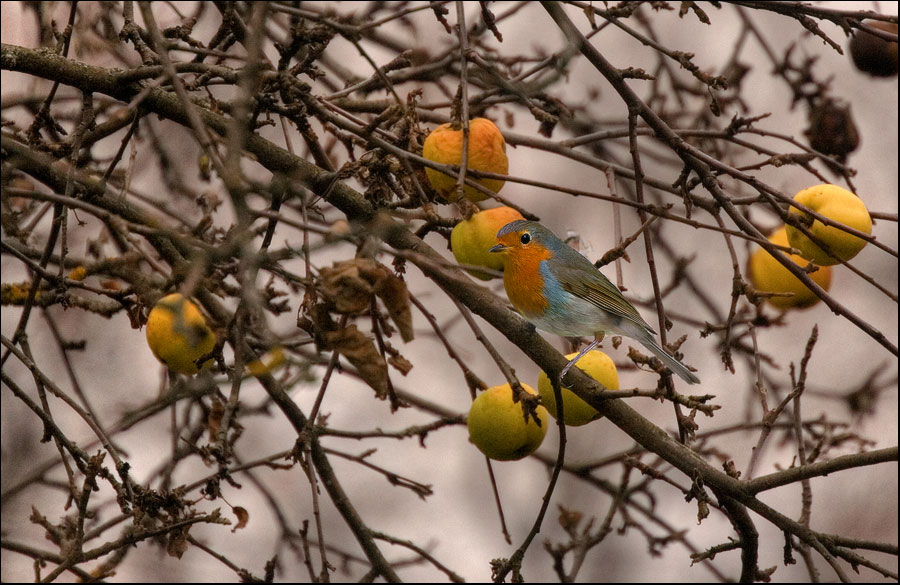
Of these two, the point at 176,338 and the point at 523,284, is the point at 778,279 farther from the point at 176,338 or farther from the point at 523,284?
the point at 176,338

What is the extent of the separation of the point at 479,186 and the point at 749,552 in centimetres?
142

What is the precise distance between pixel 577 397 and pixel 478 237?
0.59 m

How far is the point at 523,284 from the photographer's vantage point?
3193 mm

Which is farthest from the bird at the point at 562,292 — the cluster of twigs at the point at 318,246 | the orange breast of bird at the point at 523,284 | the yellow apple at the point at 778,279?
the yellow apple at the point at 778,279

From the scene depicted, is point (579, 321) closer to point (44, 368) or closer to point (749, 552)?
point (749, 552)

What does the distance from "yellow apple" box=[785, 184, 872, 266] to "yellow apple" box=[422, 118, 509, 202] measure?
970 millimetres

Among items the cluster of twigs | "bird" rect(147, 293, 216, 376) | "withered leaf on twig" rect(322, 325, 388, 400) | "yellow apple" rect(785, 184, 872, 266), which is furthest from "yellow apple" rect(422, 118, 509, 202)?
"yellow apple" rect(785, 184, 872, 266)

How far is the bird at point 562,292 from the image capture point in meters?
3.05

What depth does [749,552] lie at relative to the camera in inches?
113

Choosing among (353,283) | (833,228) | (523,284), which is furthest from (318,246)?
(833,228)

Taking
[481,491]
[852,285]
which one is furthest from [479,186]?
[852,285]

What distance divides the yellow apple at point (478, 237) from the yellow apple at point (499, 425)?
1.33 ft

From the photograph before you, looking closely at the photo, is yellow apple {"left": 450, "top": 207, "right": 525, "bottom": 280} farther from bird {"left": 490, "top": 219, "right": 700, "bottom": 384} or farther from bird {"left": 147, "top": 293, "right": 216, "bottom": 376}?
bird {"left": 147, "top": 293, "right": 216, "bottom": 376}

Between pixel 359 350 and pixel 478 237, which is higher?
pixel 478 237
